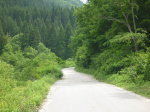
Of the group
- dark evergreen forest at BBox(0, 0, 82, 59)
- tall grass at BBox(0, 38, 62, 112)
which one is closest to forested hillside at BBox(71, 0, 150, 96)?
tall grass at BBox(0, 38, 62, 112)

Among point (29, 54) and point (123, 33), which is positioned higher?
point (123, 33)

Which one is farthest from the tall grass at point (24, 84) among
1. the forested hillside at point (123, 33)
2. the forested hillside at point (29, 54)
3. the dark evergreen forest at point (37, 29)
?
the dark evergreen forest at point (37, 29)

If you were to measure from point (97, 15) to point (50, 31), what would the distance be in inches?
3468

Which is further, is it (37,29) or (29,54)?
(37,29)

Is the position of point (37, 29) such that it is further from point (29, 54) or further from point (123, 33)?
point (123, 33)

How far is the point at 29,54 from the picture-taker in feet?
211

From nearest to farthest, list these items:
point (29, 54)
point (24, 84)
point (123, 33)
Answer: point (24, 84) → point (123, 33) → point (29, 54)

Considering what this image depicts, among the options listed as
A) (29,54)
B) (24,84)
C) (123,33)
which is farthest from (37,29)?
(24,84)

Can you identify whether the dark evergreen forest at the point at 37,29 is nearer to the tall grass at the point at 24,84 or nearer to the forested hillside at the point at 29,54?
the forested hillside at the point at 29,54

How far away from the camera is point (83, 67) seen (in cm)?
4469

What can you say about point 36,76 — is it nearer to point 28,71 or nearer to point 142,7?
point 28,71

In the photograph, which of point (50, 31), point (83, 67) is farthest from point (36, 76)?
point (50, 31)

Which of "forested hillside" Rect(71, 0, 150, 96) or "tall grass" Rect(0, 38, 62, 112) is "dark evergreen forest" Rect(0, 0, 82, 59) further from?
"forested hillside" Rect(71, 0, 150, 96)

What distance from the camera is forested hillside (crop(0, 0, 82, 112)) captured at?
1048 centimetres
